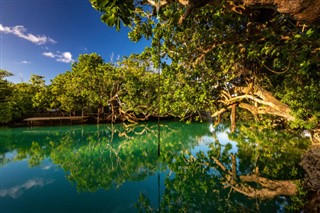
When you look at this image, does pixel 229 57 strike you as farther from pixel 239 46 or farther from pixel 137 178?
pixel 137 178

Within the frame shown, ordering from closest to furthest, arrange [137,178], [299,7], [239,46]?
[299,7] < [137,178] < [239,46]

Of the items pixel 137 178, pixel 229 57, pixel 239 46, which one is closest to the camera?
pixel 137 178

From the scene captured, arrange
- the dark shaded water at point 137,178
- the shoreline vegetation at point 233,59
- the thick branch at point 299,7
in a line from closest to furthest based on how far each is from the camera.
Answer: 1. the thick branch at point 299,7
2. the shoreline vegetation at point 233,59
3. the dark shaded water at point 137,178

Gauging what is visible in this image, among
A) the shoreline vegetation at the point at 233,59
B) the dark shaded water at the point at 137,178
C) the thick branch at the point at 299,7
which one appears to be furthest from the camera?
the dark shaded water at the point at 137,178

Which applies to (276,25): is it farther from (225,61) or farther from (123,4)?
(123,4)

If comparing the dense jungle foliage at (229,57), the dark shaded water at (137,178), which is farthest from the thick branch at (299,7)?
the dark shaded water at (137,178)

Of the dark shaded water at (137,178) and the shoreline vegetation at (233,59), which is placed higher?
the shoreline vegetation at (233,59)

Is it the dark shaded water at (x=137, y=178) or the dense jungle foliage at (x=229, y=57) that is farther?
the dark shaded water at (x=137, y=178)

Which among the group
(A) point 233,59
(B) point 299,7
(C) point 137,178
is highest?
(A) point 233,59

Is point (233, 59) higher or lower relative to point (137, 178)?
higher

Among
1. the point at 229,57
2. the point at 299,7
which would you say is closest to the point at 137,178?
the point at 299,7

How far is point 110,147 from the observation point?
33.6ft

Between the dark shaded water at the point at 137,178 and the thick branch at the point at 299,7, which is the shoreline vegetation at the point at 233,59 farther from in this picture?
the dark shaded water at the point at 137,178

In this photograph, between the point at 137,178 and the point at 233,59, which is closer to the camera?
the point at 137,178
